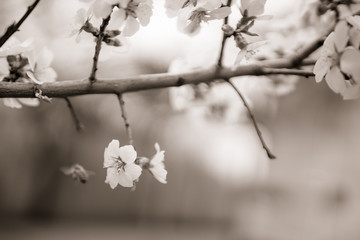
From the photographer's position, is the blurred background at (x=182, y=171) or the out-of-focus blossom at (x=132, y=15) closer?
the out-of-focus blossom at (x=132, y=15)

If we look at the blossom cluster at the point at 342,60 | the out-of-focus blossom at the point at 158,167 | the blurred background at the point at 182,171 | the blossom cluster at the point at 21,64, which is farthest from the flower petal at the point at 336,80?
the blurred background at the point at 182,171

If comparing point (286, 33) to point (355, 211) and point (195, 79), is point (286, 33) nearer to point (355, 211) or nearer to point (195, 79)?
point (195, 79)

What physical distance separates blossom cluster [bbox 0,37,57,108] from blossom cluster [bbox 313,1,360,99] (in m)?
0.34

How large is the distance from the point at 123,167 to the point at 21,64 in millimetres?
190

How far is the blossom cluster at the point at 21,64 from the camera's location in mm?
483

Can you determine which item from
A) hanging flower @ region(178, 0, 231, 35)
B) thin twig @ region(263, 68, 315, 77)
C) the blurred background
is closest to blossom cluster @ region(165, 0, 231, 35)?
hanging flower @ region(178, 0, 231, 35)

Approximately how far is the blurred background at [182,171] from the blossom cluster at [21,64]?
2027 mm

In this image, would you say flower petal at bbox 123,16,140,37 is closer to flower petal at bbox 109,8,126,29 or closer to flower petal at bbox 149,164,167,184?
flower petal at bbox 109,8,126,29

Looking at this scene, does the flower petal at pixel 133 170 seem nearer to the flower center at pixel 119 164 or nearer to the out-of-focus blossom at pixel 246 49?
the flower center at pixel 119 164

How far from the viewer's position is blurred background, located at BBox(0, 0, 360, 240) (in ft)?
14.0

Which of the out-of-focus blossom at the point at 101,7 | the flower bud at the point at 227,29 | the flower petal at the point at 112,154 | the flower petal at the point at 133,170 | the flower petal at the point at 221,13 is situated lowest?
the flower petal at the point at 133,170

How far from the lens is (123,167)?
0.49 meters

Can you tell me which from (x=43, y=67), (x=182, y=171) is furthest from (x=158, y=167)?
(x=182, y=171)

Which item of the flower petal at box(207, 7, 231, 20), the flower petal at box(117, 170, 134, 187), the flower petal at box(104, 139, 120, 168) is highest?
the flower petal at box(207, 7, 231, 20)
